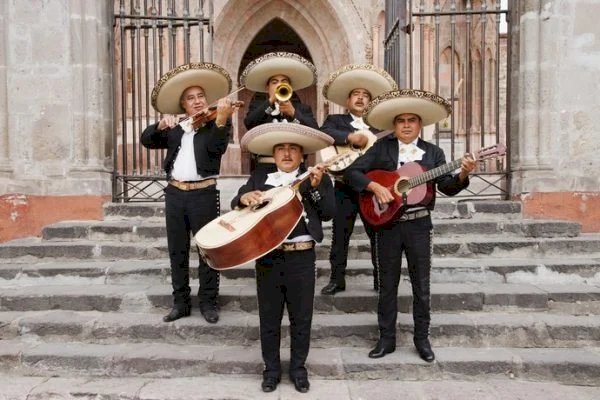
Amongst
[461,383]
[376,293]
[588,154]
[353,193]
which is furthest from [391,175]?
[588,154]

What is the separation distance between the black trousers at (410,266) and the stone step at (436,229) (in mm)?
1823

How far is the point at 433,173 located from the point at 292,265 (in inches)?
47.1

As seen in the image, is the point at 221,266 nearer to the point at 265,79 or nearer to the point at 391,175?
the point at 391,175

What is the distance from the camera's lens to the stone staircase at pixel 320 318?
3.80 meters

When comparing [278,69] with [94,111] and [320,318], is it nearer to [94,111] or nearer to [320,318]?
[320,318]

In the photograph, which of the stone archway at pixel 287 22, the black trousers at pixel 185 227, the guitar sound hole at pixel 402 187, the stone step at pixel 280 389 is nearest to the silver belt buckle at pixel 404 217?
the guitar sound hole at pixel 402 187

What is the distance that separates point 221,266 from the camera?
10.8 ft

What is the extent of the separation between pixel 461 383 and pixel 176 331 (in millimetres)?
2290

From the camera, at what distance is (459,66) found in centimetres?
1553

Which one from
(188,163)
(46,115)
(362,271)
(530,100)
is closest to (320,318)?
(362,271)

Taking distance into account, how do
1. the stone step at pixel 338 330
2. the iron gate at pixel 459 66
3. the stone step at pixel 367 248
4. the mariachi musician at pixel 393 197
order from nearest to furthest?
the mariachi musician at pixel 393 197
the stone step at pixel 338 330
the stone step at pixel 367 248
the iron gate at pixel 459 66

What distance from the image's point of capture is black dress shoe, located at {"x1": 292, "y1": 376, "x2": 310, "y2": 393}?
3.49 meters

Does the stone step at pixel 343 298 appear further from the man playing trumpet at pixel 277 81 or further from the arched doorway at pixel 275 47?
A: the arched doorway at pixel 275 47

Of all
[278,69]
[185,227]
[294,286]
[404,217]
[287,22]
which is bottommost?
[294,286]
